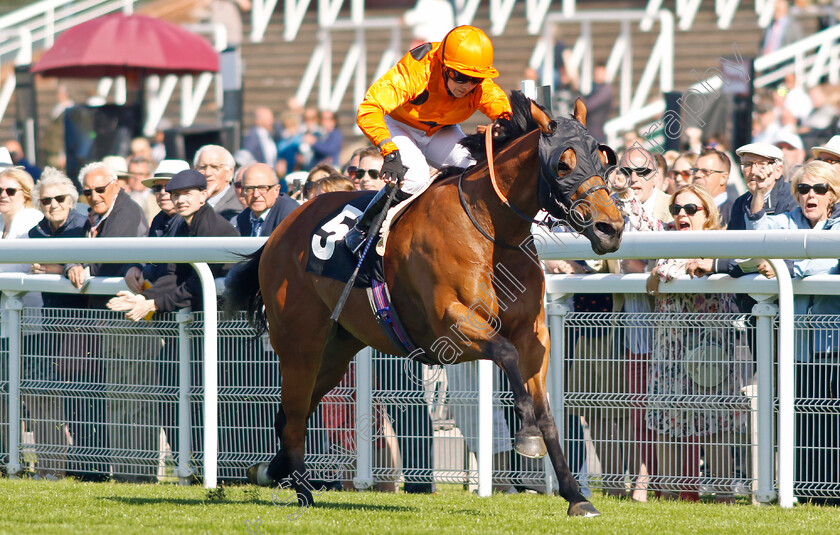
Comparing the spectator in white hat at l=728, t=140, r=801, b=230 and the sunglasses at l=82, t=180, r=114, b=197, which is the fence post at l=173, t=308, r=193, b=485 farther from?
the spectator in white hat at l=728, t=140, r=801, b=230

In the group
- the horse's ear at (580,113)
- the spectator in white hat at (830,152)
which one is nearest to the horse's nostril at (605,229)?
the horse's ear at (580,113)

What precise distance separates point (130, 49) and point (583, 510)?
380 inches

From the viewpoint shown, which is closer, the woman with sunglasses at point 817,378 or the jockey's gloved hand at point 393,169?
the jockey's gloved hand at point 393,169

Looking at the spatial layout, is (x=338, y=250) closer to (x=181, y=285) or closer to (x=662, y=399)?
(x=181, y=285)

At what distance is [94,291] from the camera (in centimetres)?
682

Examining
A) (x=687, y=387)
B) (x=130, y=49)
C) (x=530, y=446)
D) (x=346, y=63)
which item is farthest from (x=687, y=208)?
(x=346, y=63)

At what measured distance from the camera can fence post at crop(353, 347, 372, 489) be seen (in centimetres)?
625

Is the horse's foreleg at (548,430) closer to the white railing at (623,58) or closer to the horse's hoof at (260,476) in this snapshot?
the horse's hoof at (260,476)

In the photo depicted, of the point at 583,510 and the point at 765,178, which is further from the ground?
the point at 765,178

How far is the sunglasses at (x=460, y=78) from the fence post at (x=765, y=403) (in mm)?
1671

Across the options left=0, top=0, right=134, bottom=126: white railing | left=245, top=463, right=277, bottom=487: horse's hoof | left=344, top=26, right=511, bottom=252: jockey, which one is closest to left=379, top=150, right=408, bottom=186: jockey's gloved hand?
left=344, top=26, right=511, bottom=252: jockey

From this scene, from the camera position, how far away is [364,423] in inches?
246

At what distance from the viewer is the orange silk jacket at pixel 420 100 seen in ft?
17.2

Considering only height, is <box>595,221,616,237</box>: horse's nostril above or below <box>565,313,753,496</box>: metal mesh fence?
above
